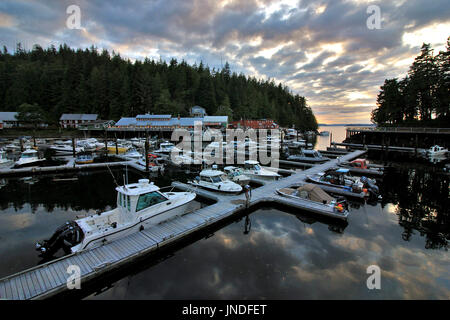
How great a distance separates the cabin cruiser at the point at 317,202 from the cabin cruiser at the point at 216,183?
3.59m

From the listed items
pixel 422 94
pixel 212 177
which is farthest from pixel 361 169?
pixel 422 94

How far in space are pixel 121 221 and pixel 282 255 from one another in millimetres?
8308

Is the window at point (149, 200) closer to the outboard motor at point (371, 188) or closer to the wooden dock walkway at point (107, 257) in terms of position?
the wooden dock walkway at point (107, 257)

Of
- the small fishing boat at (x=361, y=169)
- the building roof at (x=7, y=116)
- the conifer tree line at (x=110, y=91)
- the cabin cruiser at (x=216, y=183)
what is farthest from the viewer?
the conifer tree line at (x=110, y=91)

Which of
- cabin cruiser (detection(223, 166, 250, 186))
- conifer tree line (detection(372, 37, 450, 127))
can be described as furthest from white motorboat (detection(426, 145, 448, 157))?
cabin cruiser (detection(223, 166, 250, 186))

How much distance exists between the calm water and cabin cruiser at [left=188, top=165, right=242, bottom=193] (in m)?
2.94

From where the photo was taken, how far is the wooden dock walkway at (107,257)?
686 cm

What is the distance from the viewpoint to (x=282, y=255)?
32.4ft

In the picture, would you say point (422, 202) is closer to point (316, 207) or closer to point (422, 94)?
point (316, 207)

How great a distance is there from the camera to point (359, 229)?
1246 cm

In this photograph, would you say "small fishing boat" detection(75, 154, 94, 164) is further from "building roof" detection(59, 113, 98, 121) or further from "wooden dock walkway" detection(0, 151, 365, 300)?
"building roof" detection(59, 113, 98, 121)

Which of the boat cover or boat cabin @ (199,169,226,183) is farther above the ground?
boat cabin @ (199,169,226,183)

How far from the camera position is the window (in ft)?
35.4
